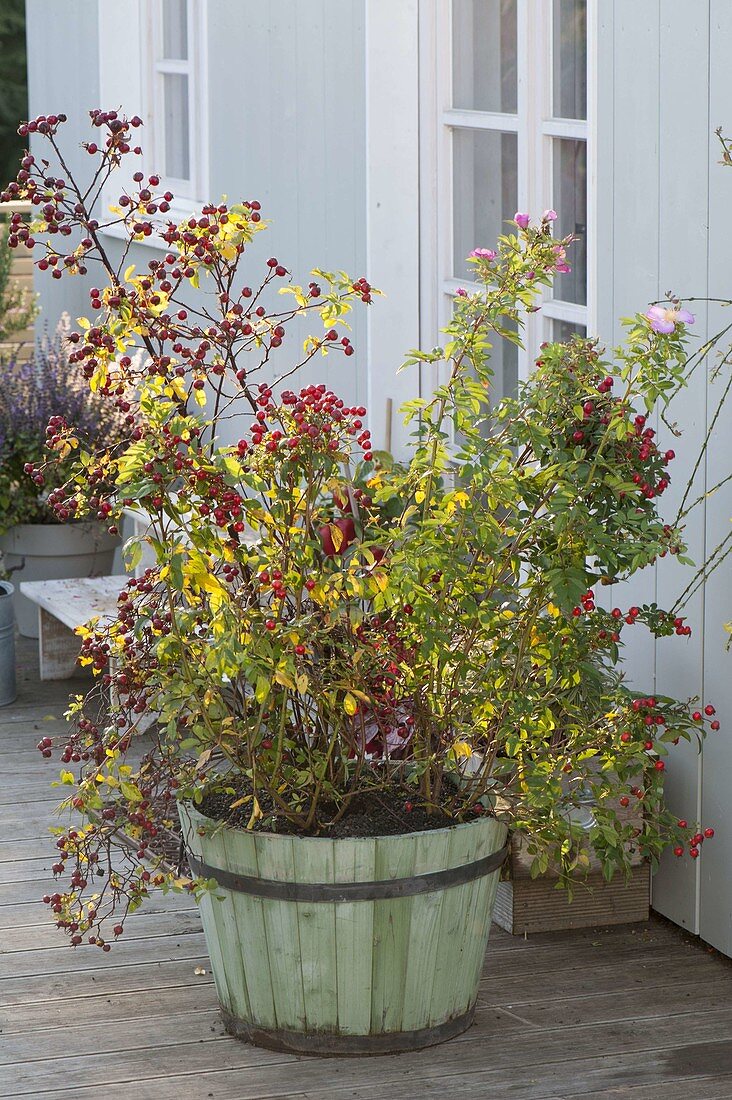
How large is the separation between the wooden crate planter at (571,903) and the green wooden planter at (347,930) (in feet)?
1.62

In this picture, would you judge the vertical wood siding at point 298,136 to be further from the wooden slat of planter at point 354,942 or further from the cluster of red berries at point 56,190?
the wooden slat of planter at point 354,942

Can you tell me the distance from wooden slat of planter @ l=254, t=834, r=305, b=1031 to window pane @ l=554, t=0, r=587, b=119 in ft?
6.48

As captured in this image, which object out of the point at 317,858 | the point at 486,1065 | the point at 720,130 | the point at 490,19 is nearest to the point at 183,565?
the point at 317,858

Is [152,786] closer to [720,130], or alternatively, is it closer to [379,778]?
[379,778]

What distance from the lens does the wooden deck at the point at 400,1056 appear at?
2.72m

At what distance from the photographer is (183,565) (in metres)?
2.64

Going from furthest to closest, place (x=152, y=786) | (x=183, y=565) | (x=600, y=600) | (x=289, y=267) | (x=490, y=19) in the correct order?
(x=289, y=267)
(x=490, y=19)
(x=600, y=600)
(x=152, y=786)
(x=183, y=565)

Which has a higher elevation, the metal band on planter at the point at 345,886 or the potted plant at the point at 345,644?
the potted plant at the point at 345,644

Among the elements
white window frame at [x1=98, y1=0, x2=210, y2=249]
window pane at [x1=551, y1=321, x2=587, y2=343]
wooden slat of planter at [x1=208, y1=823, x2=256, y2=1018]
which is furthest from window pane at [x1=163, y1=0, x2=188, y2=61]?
wooden slat of planter at [x1=208, y1=823, x2=256, y2=1018]

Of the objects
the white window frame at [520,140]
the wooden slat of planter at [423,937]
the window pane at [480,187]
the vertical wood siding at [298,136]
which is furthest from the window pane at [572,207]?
the wooden slat of planter at [423,937]

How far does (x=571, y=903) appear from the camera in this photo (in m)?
3.36

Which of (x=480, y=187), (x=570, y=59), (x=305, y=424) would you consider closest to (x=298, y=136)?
(x=480, y=187)

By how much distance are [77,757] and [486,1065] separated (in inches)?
35.0

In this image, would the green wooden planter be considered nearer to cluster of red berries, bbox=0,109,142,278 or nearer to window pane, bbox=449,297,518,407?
cluster of red berries, bbox=0,109,142,278
